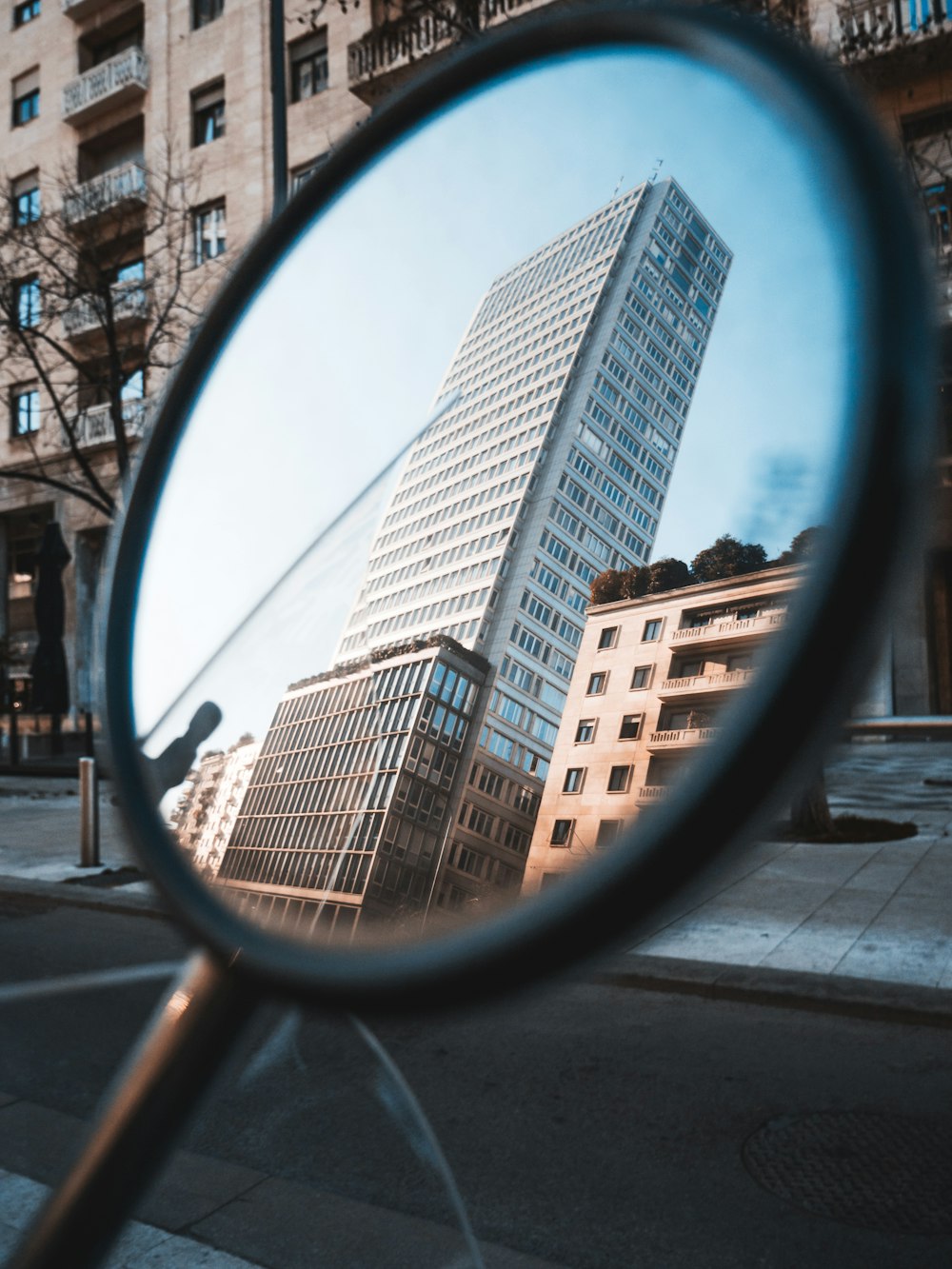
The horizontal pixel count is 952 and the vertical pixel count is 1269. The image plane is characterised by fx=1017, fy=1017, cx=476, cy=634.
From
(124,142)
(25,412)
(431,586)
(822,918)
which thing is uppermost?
(124,142)

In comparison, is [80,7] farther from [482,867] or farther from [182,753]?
[482,867]

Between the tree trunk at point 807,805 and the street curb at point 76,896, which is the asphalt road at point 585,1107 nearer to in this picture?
the tree trunk at point 807,805

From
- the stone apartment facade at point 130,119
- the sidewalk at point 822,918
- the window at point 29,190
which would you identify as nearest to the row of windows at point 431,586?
the sidewalk at point 822,918

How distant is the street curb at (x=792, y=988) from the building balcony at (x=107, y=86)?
1002 inches

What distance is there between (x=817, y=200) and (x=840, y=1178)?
10.4ft

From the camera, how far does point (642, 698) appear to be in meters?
0.33

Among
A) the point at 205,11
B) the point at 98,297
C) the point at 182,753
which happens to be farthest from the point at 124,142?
the point at 182,753

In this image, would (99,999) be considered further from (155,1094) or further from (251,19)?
(251,19)

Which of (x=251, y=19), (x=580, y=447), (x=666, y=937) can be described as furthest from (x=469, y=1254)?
(x=251, y=19)

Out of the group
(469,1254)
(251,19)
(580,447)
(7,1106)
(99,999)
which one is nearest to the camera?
(580,447)

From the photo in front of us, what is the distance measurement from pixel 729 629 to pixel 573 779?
9 centimetres

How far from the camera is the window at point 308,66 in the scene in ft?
70.5

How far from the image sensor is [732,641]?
276 mm

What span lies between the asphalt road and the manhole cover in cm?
2
